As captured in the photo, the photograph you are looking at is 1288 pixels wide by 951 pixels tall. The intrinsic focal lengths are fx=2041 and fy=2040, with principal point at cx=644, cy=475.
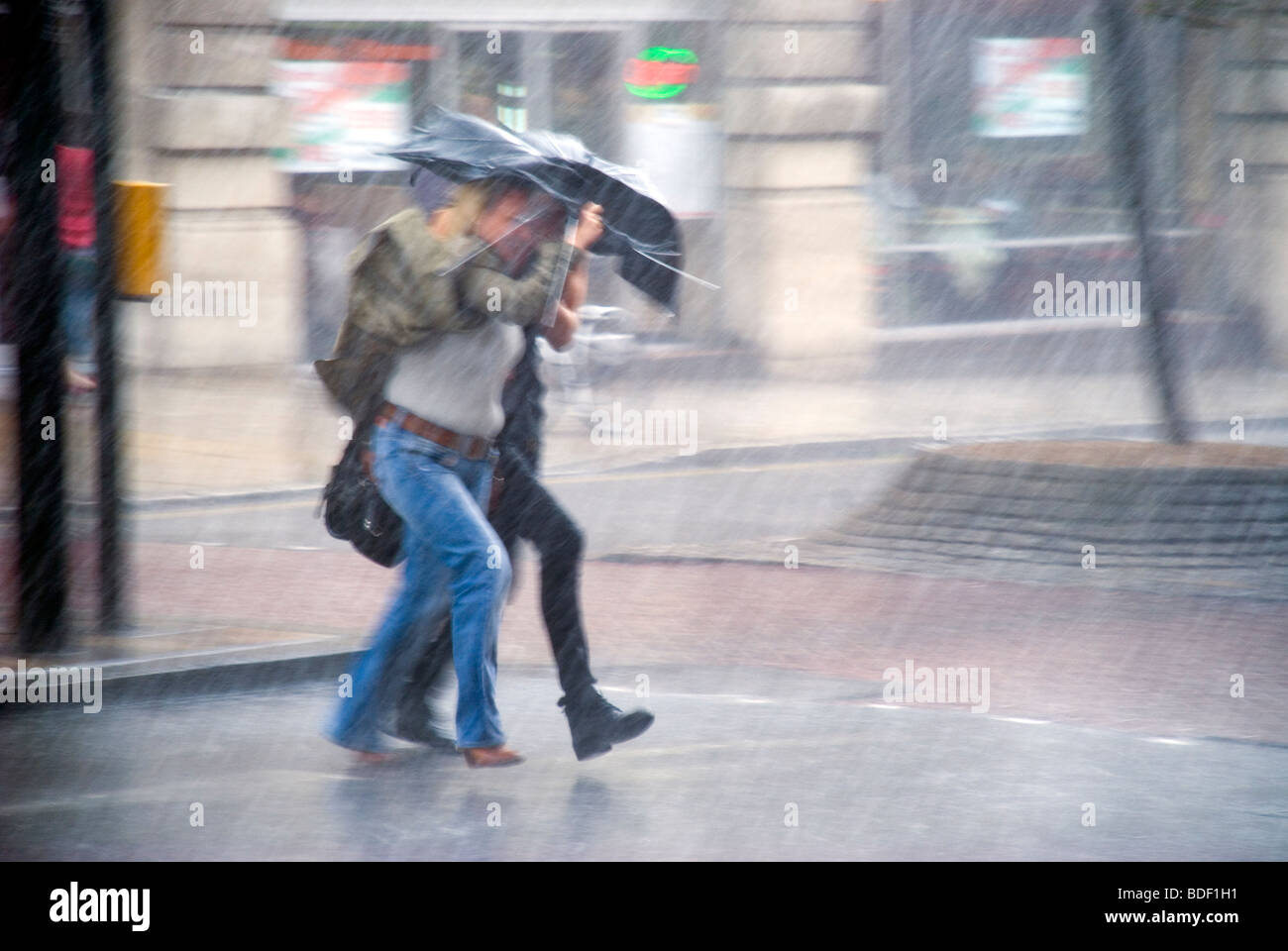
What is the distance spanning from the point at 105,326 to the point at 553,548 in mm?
2268

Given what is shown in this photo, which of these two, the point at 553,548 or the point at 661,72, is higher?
the point at 661,72

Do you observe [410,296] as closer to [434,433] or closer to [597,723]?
[434,433]

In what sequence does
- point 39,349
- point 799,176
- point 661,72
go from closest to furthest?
point 39,349
point 799,176
point 661,72

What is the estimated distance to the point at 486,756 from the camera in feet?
18.9

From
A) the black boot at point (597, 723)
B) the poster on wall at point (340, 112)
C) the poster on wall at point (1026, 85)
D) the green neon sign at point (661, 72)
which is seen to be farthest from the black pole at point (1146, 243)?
the poster on wall at point (1026, 85)

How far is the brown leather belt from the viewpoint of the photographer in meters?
5.57

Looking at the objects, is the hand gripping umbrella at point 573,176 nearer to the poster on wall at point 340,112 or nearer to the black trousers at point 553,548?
the black trousers at point 553,548

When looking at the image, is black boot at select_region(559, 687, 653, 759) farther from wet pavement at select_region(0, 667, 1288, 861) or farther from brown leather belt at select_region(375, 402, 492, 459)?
brown leather belt at select_region(375, 402, 492, 459)

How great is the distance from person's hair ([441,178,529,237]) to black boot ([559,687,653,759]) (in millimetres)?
1372

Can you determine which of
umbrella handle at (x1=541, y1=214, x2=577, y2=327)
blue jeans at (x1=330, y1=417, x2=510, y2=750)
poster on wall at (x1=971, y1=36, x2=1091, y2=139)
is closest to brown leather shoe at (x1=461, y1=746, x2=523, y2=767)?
blue jeans at (x1=330, y1=417, x2=510, y2=750)

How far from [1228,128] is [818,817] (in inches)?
615

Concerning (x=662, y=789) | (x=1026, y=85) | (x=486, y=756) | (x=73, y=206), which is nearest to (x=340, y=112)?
(x=1026, y=85)

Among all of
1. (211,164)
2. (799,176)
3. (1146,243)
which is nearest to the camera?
(1146,243)

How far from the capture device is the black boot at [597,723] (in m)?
5.86
